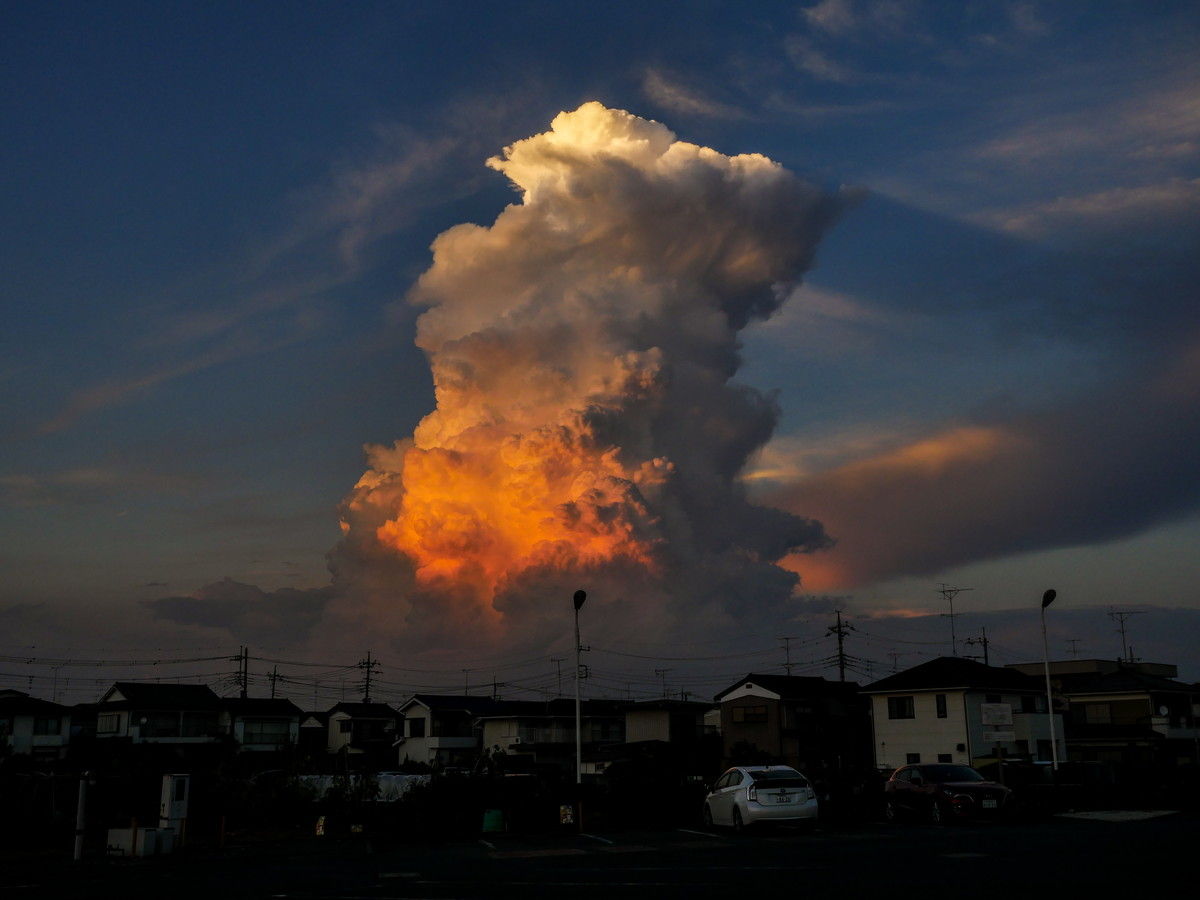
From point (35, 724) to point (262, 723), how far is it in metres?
17.1

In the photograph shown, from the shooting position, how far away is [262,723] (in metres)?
90.9

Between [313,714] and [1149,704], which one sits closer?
[1149,704]

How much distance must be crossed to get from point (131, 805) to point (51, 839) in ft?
42.7

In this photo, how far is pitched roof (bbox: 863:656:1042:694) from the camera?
200ft

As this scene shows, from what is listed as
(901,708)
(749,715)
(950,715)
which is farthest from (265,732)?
(950,715)

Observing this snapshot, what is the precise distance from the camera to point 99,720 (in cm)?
8500

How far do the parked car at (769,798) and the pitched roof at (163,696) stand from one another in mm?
69184

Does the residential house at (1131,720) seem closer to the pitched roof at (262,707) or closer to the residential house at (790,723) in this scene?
the residential house at (790,723)

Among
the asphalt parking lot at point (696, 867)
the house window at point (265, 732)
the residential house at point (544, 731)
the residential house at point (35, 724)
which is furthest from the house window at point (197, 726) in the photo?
the asphalt parking lot at point (696, 867)

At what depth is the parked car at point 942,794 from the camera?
28.2m

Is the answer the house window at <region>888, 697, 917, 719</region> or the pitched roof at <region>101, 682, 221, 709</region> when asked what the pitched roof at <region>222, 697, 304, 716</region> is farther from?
the house window at <region>888, 697, 917, 719</region>

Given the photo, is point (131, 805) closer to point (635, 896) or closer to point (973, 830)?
point (973, 830)

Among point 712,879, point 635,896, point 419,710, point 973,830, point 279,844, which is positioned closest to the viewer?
point 635,896

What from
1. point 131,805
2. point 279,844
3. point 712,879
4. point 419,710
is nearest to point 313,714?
point 419,710
